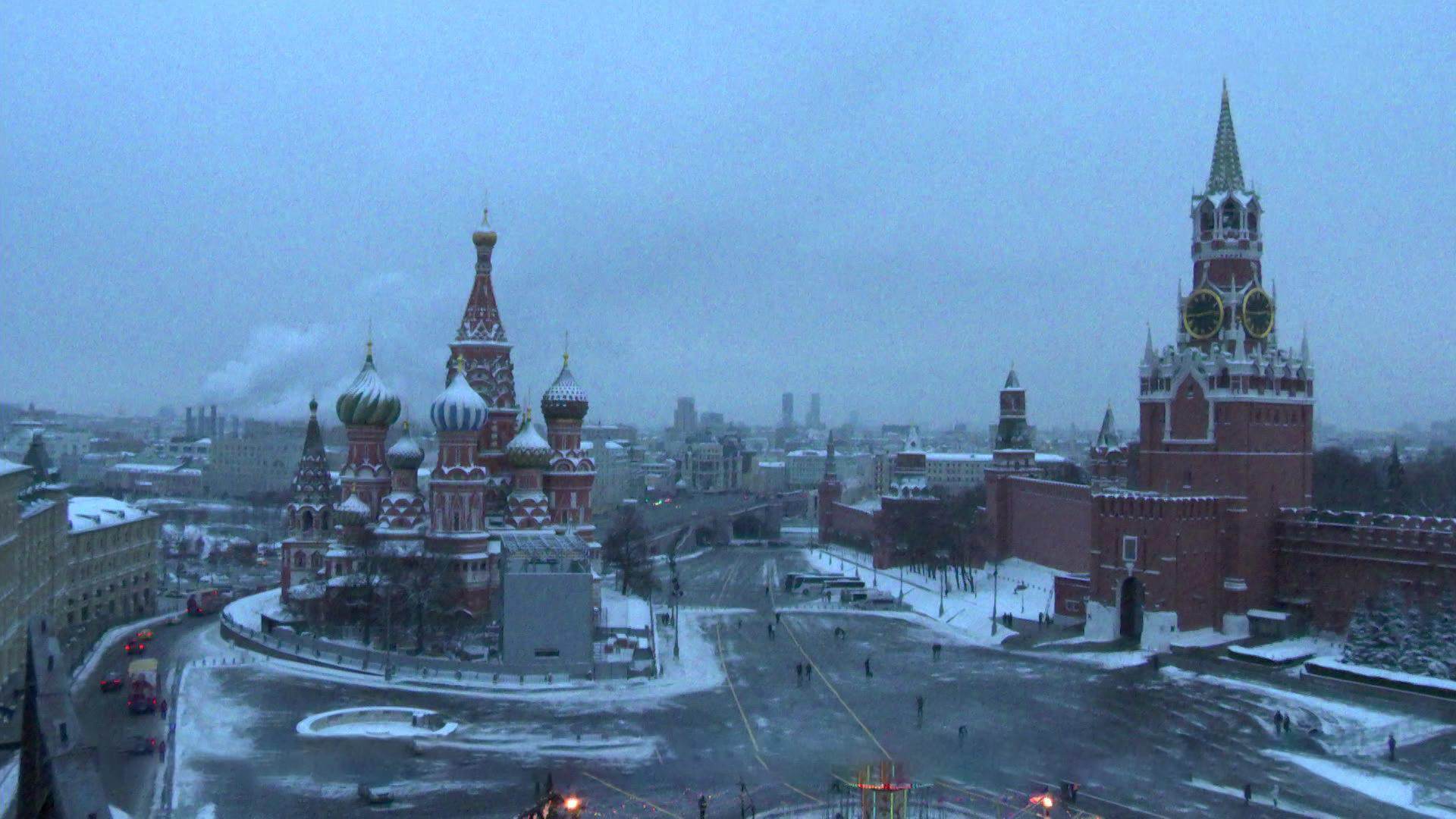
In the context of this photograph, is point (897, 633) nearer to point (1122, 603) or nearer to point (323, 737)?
point (1122, 603)

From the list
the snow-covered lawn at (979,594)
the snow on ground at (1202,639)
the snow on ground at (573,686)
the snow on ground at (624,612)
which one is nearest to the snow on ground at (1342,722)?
the snow on ground at (1202,639)

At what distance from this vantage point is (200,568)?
6159 centimetres

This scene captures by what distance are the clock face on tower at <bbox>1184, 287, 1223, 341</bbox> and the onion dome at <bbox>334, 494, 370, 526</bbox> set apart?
28.6 m

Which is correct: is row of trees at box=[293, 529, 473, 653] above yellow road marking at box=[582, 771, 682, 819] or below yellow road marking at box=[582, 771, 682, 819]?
above

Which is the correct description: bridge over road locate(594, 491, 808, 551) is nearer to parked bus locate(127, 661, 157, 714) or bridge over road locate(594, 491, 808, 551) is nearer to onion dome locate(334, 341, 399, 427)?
onion dome locate(334, 341, 399, 427)

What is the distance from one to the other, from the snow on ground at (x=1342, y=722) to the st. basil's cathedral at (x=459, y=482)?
61.8 ft

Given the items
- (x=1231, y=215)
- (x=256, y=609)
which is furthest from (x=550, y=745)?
(x=1231, y=215)

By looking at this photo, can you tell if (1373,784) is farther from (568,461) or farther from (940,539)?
(940,539)

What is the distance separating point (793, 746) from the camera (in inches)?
1003

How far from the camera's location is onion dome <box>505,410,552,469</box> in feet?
141

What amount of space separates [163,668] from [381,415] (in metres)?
12.1

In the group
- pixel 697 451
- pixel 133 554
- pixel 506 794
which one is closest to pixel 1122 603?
pixel 506 794

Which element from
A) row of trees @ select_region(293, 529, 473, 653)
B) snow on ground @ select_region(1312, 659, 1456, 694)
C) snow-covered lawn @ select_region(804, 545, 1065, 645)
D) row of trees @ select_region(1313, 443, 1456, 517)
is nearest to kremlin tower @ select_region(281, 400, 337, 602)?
row of trees @ select_region(293, 529, 473, 653)

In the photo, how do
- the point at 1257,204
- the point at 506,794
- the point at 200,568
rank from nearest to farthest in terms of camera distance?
the point at 506,794 < the point at 1257,204 < the point at 200,568
